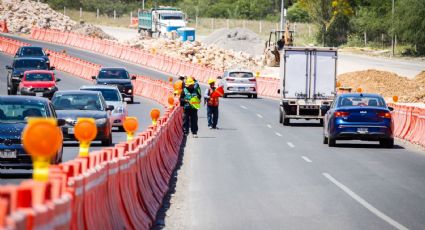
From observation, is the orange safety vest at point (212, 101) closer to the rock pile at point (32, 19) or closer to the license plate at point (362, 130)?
the license plate at point (362, 130)

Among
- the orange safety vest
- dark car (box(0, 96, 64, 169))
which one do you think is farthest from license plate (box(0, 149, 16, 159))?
the orange safety vest

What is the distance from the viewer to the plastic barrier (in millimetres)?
7083

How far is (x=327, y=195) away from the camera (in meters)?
19.6

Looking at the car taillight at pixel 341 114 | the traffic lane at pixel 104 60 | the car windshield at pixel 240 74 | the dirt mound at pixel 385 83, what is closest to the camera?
the car taillight at pixel 341 114

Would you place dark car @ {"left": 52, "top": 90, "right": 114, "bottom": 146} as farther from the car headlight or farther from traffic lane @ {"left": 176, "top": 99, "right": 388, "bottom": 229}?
traffic lane @ {"left": 176, "top": 99, "right": 388, "bottom": 229}

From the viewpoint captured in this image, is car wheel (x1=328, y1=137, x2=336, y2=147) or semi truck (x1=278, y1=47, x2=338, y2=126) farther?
semi truck (x1=278, y1=47, x2=338, y2=126)

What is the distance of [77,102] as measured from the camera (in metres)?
33.1

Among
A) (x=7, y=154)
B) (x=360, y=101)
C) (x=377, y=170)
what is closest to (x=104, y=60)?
(x=360, y=101)

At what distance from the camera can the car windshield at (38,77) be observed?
171 ft

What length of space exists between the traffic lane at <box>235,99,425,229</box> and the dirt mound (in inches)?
1107

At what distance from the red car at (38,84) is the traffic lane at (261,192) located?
18.5 meters

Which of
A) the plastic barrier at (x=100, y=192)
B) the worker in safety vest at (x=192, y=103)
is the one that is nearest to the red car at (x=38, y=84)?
the worker in safety vest at (x=192, y=103)

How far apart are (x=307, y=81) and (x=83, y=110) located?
13.8 meters

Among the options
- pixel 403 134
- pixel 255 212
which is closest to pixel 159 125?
pixel 255 212
